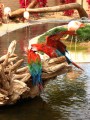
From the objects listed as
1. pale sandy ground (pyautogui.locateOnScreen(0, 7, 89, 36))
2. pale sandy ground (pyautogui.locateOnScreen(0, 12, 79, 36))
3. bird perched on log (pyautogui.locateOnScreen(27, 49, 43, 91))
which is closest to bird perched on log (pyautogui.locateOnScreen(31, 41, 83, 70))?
bird perched on log (pyautogui.locateOnScreen(27, 49, 43, 91))

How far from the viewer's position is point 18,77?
9.63 metres

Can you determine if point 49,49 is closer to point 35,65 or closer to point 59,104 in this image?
point 35,65

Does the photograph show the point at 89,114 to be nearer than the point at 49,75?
Yes

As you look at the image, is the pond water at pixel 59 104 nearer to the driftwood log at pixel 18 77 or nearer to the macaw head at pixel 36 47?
the driftwood log at pixel 18 77

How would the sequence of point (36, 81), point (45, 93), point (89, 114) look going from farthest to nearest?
1. point (45, 93)
2. point (36, 81)
3. point (89, 114)

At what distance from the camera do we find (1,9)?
97.8 ft

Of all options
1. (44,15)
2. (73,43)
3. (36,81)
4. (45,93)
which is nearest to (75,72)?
(45,93)

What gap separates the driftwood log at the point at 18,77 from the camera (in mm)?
9117

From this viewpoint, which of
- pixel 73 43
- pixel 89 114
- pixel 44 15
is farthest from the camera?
pixel 44 15

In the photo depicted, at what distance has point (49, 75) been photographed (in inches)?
387

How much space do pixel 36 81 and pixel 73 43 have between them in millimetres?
9493

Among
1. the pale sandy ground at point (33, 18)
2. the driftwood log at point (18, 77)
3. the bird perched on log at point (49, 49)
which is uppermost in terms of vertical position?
the bird perched on log at point (49, 49)

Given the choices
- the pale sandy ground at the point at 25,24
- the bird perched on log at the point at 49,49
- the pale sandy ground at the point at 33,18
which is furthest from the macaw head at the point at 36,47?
the pale sandy ground at the point at 33,18

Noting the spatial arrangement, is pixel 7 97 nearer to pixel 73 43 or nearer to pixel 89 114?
pixel 89 114
